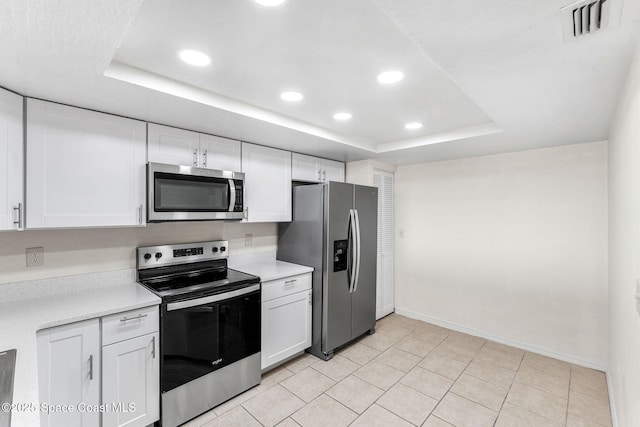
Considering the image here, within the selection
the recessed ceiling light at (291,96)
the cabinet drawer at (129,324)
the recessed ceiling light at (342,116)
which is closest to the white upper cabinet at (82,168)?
the cabinet drawer at (129,324)

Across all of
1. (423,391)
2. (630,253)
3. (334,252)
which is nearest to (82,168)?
(334,252)

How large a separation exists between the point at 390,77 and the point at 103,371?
8.04 ft

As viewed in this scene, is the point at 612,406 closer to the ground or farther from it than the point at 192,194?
closer to the ground

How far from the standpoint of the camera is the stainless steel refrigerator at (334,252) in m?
3.00

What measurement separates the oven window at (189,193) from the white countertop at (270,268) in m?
0.69

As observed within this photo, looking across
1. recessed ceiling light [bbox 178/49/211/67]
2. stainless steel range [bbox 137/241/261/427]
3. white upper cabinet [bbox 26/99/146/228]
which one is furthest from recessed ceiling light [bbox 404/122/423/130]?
white upper cabinet [bbox 26/99/146/228]

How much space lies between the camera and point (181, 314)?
205 cm

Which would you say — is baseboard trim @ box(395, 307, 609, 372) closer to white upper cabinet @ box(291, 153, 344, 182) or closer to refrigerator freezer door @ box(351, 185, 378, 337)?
refrigerator freezer door @ box(351, 185, 378, 337)

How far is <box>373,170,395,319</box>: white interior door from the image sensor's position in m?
4.00

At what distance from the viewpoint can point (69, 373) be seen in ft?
5.48

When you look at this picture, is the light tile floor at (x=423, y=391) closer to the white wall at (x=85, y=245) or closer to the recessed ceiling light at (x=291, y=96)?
the white wall at (x=85, y=245)

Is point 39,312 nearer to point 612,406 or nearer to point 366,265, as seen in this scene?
point 366,265

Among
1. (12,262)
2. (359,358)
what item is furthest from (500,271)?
(12,262)

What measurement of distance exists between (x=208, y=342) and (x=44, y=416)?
35.3 inches
